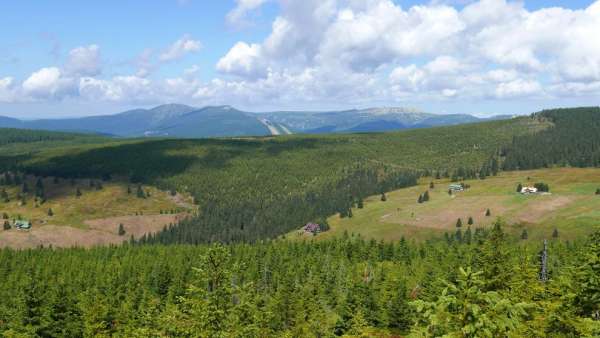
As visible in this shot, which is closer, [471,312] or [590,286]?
[471,312]

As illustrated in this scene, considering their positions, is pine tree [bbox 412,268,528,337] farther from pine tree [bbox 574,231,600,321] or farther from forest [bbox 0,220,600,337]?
pine tree [bbox 574,231,600,321]

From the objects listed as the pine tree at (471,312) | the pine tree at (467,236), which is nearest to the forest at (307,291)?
the pine tree at (471,312)

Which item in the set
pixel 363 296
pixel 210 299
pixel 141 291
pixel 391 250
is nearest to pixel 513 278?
pixel 210 299

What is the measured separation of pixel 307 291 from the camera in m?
103

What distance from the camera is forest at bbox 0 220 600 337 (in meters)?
22.1

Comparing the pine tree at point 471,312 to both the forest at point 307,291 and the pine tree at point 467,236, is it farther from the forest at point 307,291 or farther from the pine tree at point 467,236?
the pine tree at point 467,236

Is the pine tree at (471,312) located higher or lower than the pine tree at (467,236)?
higher

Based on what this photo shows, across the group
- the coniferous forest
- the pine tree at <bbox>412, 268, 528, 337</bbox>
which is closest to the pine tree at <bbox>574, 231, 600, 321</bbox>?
the coniferous forest

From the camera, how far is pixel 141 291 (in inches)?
5084

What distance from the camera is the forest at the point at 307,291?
2213 centimetres

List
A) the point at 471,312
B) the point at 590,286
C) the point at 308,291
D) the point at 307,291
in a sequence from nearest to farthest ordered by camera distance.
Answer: the point at 471,312 < the point at 590,286 < the point at 307,291 < the point at 308,291

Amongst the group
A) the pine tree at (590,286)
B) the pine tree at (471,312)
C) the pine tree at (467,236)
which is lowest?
the pine tree at (467,236)

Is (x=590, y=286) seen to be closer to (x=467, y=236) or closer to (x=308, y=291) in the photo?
(x=308, y=291)

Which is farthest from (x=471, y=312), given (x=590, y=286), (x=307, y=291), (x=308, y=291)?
(x=308, y=291)
